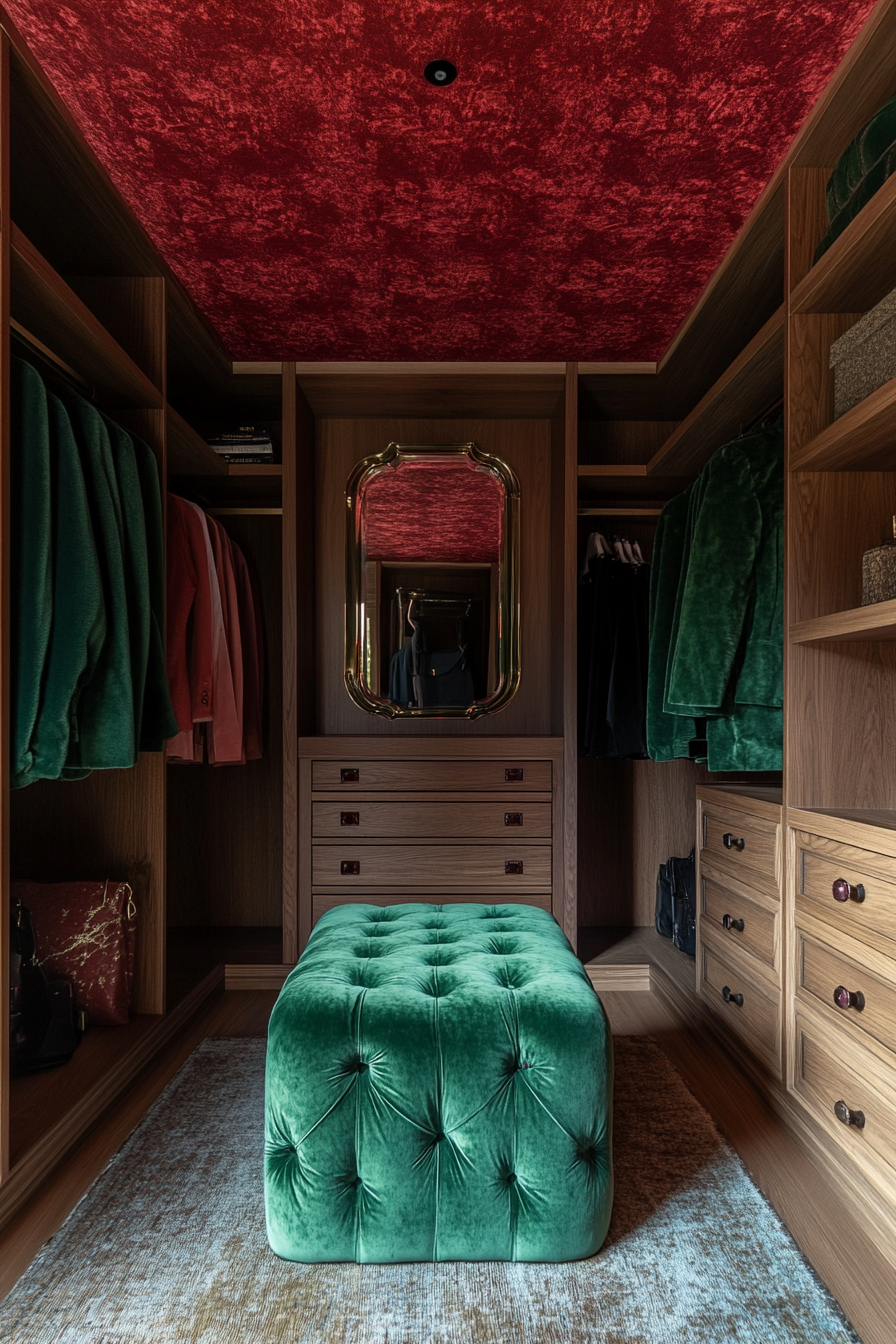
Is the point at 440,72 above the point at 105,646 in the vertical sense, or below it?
above

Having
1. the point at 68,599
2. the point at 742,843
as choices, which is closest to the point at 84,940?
the point at 68,599

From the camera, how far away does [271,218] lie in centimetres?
246

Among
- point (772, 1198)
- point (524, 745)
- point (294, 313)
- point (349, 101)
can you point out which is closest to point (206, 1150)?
point (772, 1198)

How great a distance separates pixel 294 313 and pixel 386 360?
0.49m

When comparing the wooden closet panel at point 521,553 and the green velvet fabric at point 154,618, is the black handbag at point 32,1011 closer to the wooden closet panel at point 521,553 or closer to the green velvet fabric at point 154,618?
the green velvet fabric at point 154,618

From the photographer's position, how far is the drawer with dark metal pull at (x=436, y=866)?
3.15m

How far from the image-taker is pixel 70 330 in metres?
1.99

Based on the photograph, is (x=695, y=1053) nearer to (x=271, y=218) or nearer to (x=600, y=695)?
(x=600, y=695)

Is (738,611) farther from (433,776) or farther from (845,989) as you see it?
(433,776)

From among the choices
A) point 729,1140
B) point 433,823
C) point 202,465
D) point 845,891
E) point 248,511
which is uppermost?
point 202,465

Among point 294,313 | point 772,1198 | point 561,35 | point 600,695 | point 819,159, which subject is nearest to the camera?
point 772,1198

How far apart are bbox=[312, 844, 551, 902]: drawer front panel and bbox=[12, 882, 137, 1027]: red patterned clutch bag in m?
0.95

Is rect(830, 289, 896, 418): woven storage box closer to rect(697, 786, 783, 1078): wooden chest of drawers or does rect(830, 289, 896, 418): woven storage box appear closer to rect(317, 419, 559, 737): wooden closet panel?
rect(697, 786, 783, 1078): wooden chest of drawers

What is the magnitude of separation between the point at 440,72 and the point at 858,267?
0.98 metres
